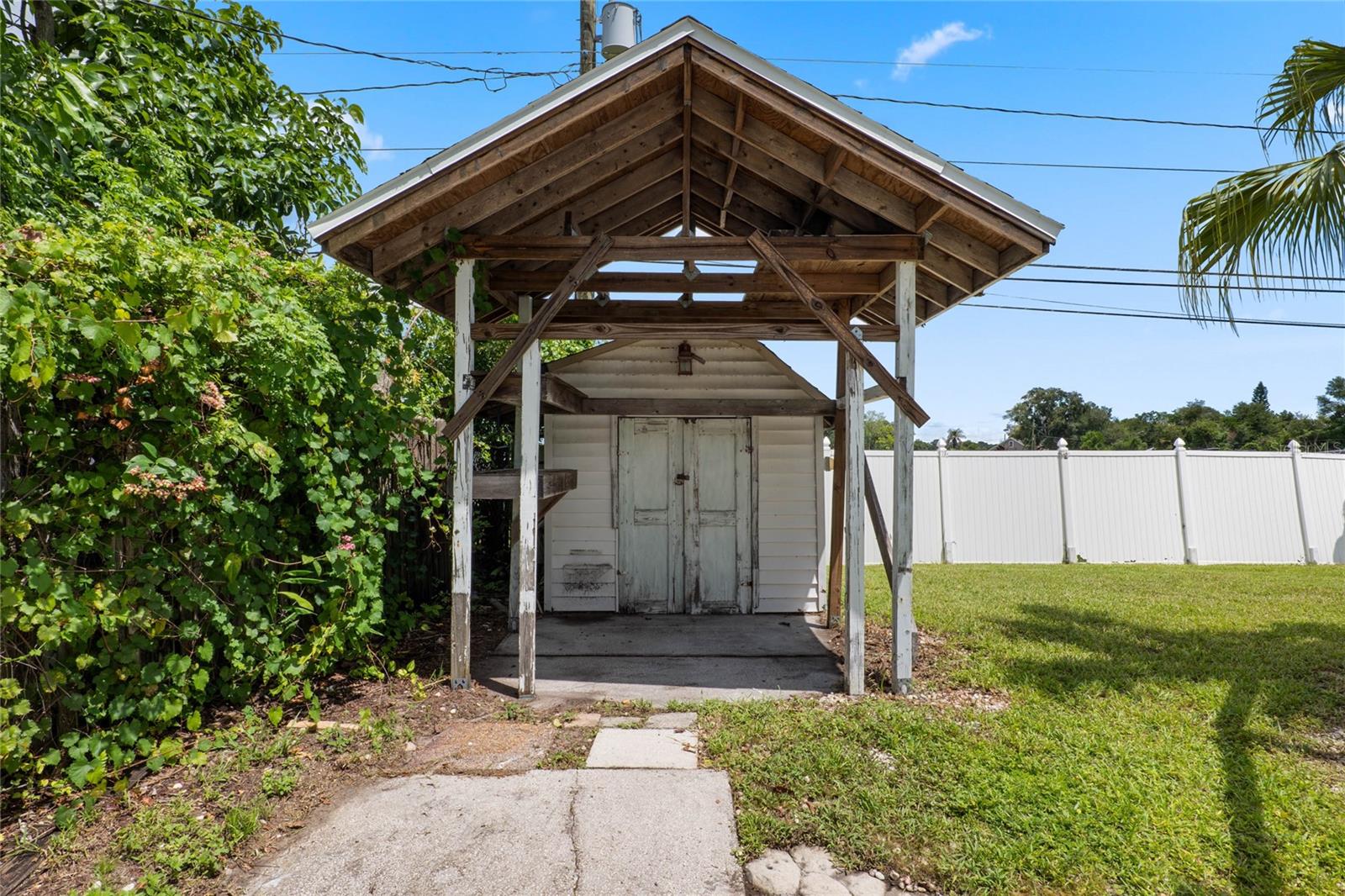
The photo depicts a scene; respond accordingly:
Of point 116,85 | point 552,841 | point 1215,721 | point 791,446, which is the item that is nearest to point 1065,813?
point 1215,721

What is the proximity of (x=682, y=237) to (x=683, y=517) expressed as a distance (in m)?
3.65

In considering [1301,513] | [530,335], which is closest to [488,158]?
[530,335]

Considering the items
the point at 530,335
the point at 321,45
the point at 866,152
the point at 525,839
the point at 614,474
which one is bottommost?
the point at 525,839

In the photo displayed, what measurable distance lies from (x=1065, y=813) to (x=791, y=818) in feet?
3.92

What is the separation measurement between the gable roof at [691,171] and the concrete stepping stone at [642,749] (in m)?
3.34

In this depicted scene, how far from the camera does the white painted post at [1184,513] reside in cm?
1129

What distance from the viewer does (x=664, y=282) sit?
570 cm

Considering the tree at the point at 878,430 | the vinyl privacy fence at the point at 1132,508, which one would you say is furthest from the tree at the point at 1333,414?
the vinyl privacy fence at the point at 1132,508

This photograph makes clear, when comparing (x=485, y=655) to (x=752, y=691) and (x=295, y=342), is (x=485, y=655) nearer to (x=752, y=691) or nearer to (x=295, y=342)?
(x=752, y=691)

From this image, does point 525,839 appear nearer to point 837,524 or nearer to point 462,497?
point 462,497

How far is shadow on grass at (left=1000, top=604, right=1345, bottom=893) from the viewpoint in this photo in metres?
2.95

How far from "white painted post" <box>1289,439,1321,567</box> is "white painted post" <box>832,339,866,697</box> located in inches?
437

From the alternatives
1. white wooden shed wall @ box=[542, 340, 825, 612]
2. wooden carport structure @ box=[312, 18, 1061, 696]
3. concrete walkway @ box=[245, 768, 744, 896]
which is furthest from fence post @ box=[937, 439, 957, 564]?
concrete walkway @ box=[245, 768, 744, 896]

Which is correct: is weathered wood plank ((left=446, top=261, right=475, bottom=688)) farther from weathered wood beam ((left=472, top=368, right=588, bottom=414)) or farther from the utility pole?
the utility pole
